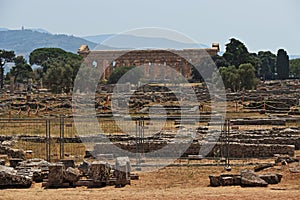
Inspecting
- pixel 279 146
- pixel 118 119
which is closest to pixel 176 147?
pixel 279 146

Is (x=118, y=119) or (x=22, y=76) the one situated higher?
(x=22, y=76)

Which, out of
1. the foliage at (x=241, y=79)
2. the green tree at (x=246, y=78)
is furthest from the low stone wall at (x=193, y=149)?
the green tree at (x=246, y=78)

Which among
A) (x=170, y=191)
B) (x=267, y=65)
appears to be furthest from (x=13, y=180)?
(x=267, y=65)

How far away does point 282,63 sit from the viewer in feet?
410

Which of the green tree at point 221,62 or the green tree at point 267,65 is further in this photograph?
the green tree at point 267,65

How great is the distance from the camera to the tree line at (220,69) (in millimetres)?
76062

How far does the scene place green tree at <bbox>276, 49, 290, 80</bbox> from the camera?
122 meters

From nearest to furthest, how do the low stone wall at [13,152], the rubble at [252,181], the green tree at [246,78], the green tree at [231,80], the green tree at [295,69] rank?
the rubble at [252,181] < the low stone wall at [13,152] < the green tree at [231,80] < the green tree at [246,78] < the green tree at [295,69]

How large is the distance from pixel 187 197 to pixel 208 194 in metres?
0.68

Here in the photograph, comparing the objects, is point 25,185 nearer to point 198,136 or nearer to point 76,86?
point 198,136

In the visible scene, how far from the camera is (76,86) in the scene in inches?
3142

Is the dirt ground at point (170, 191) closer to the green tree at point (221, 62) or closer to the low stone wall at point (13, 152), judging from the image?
the low stone wall at point (13, 152)

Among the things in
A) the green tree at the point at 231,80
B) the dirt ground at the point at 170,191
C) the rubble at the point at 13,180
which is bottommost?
the dirt ground at the point at 170,191

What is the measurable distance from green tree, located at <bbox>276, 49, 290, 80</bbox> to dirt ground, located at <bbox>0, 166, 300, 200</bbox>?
108 metres
